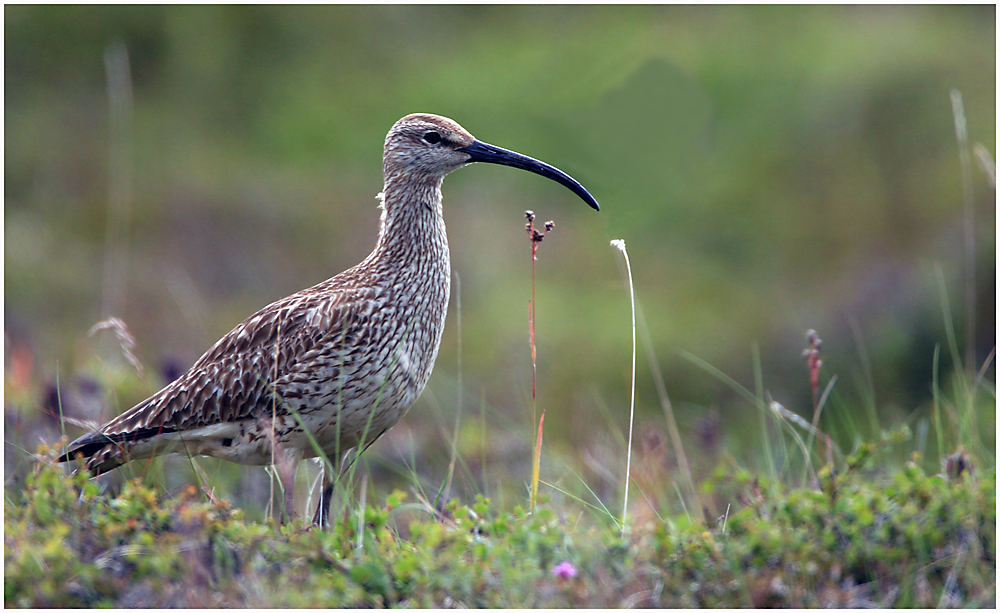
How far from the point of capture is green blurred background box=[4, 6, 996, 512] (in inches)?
417

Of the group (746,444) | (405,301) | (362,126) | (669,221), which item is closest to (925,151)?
(669,221)

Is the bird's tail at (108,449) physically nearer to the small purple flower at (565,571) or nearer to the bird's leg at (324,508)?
the bird's leg at (324,508)

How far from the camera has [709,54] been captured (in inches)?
618

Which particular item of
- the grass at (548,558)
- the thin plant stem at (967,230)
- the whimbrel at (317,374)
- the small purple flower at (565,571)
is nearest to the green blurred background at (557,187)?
the thin plant stem at (967,230)

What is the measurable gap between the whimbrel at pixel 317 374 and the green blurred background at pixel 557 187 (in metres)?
3.47

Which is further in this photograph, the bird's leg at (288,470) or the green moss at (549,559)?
the bird's leg at (288,470)

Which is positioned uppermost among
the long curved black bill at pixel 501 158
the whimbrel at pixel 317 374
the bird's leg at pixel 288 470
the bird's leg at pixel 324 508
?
the long curved black bill at pixel 501 158

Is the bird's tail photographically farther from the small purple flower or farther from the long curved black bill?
the small purple flower

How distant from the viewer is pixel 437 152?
548cm

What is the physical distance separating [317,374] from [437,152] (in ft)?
4.32

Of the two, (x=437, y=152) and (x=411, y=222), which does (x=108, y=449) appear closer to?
(x=411, y=222)

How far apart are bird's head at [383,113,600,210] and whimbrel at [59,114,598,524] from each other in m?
0.19

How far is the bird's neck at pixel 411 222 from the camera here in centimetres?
527

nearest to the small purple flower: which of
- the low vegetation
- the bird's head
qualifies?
the low vegetation
